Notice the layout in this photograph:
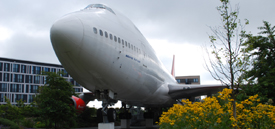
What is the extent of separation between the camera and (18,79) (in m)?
56.8

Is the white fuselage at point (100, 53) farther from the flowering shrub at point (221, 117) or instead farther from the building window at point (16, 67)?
the building window at point (16, 67)

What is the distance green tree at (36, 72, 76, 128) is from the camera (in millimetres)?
14281

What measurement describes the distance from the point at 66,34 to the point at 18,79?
5662 cm

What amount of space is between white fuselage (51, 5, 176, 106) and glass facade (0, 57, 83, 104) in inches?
1811

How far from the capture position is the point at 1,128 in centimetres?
1116

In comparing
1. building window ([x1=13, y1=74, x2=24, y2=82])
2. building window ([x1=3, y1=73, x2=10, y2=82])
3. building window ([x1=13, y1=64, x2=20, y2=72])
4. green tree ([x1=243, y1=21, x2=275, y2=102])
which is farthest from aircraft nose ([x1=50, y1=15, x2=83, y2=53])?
building window ([x1=13, y1=74, x2=24, y2=82])

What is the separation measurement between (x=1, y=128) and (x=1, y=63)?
48.2m

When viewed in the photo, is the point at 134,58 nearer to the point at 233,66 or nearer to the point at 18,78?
the point at 233,66

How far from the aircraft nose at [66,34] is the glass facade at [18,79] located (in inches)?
1913

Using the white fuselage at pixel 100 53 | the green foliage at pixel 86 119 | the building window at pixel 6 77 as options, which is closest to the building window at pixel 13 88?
the building window at pixel 6 77

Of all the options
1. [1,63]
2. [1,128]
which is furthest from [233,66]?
[1,63]

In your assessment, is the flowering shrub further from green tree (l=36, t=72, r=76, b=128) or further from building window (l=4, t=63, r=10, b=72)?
building window (l=4, t=63, r=10, b=72)

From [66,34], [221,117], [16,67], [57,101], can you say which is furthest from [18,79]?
[221,117]

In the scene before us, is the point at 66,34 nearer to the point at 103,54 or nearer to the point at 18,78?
the point at 103,54
